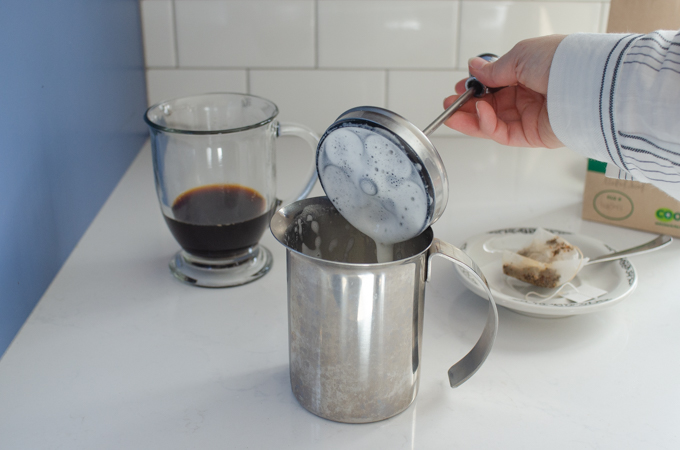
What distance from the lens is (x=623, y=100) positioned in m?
0.55

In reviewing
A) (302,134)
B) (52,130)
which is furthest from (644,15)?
(52,130)

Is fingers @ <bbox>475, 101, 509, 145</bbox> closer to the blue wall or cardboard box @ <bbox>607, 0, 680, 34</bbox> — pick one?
cardboard box @ <bbox>607, 0, 680, 34</bbox>

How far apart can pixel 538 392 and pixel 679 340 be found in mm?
185

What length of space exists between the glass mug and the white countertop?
0.04 meters

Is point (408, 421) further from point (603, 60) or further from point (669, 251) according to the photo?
point (669, 251)

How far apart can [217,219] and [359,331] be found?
0.28 metres

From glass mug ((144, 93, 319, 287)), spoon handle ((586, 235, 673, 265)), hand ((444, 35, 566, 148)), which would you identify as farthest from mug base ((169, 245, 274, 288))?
spoon handle ((586, 235, 673, 265))

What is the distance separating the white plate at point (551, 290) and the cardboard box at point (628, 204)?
122mm

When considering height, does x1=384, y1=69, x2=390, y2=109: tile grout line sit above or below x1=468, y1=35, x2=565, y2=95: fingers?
below

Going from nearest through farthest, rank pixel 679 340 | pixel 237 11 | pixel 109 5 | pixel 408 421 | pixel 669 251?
pixel 408 421 < pixel 679 340 < pixel 669 251 < pixel 109 5 < pixel 237 11

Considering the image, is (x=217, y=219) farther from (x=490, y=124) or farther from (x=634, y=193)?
(x=634, y=193)

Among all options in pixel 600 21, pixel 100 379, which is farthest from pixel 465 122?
pixel 600 21

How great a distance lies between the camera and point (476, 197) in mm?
984

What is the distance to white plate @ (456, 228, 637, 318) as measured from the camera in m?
0.64
